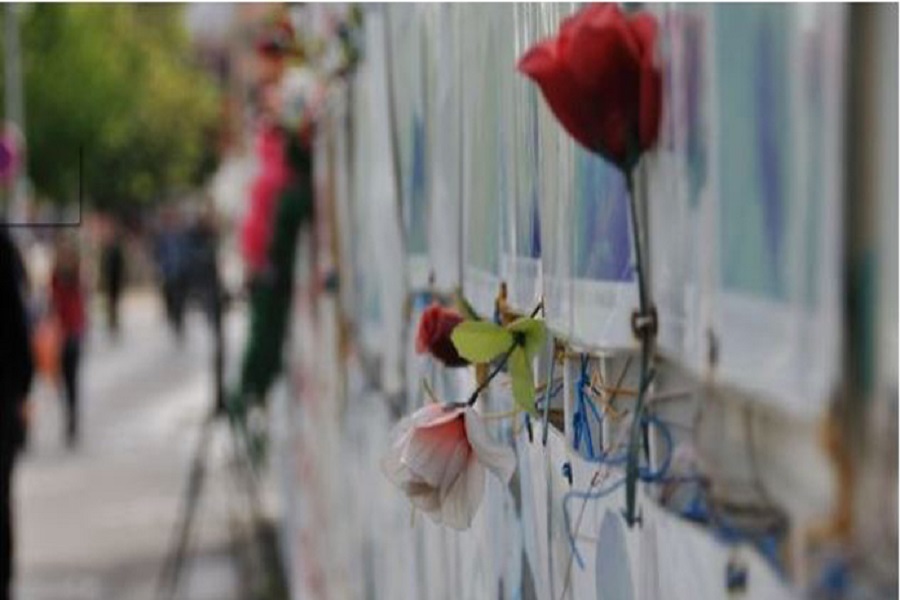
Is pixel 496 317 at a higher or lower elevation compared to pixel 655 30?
lower

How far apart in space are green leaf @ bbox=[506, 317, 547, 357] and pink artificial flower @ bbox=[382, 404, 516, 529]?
95mm

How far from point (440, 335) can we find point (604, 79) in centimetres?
67

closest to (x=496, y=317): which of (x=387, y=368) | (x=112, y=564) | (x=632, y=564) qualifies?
(x=632, y=564)

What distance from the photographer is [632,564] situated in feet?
5.83

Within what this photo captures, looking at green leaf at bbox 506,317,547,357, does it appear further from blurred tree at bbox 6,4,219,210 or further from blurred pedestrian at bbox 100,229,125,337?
blurred tree at bbox 6,4,219,210

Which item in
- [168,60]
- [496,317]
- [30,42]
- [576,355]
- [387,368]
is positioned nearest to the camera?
[576,355]

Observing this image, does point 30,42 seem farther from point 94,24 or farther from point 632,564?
point 632,564

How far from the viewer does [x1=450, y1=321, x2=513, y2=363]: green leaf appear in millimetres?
2061

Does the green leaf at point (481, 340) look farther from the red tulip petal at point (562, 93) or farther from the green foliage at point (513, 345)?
the red tulip petal at point (562, 93)

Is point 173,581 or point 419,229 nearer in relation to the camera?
point 419,229

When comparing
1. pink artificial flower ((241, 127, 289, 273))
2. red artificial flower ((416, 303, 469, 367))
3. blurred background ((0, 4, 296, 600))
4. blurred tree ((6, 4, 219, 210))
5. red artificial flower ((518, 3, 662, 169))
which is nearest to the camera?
red artificial flower ((518, 3, 662, 169))

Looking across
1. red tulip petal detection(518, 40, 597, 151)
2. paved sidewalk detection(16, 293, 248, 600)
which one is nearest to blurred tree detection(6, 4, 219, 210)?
paved sidewalk detection(16, 293, 248, 600)

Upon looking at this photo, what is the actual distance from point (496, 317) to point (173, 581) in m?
7.68

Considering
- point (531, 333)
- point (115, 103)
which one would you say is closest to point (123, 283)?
point (115, 103)
